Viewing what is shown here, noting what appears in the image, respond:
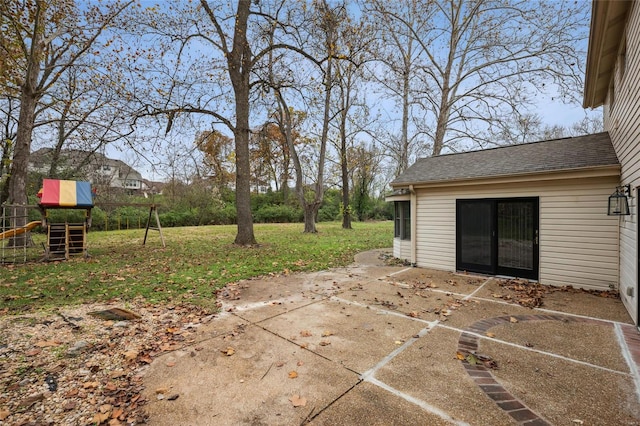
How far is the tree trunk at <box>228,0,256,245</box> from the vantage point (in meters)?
9.99

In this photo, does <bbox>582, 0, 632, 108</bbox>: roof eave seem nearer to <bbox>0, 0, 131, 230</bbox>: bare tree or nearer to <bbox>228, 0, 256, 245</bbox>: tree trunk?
<bbox>228, 0, 256, 245</bbox>: tree trunk

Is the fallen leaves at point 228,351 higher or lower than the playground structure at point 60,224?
lower

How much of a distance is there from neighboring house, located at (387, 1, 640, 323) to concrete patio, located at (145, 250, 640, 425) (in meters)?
0.99

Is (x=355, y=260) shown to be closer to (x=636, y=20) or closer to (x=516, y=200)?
(x=516, y=200)

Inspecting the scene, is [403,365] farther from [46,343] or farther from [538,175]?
[538,175]

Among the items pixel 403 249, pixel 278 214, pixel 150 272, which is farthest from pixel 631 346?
pixel 278 214

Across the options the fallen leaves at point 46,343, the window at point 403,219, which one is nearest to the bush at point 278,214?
the window at point 403,219

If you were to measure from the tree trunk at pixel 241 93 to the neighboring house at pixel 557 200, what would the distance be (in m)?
5.43

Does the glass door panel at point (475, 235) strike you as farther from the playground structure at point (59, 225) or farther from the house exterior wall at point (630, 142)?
the playground structure at point (59, 225)

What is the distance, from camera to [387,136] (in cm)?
1848

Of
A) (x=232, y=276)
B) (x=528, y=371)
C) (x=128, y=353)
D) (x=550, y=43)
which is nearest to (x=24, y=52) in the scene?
(x=232, y=276)

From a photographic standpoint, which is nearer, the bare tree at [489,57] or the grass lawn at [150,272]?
the grass lawn at [150,272]

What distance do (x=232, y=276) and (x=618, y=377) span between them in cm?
599

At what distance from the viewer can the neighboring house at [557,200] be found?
426 centimetres
